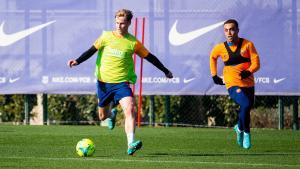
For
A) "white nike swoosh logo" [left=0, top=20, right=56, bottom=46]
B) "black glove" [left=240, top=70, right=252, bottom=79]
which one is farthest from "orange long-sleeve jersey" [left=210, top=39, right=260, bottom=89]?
"white nike swoosh logo" [left=0, top=20, right=56, bottom=46]

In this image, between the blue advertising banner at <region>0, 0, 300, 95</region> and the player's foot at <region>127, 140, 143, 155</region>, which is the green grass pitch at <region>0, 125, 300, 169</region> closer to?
the player's foot at <region>127, 140, 143, 155</region>

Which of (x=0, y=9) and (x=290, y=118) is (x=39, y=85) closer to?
(x=0, y=9)

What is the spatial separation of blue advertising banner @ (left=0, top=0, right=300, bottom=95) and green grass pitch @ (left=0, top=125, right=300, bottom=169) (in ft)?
3.47

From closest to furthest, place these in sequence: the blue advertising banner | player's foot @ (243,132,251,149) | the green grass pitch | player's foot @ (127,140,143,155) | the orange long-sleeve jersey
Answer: the green grass pitch → player's foot @ (127,140,143,155) → player's foot @ (243,132,251,149) → the orange long-sleeve jersey → the blue advertising banner

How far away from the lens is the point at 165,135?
19.1m

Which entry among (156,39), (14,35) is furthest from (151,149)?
(14,35)

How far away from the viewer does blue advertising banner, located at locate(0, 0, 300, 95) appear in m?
21.2

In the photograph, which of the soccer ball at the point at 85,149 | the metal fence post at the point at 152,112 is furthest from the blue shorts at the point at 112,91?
the metal fence post at the point at 152,112

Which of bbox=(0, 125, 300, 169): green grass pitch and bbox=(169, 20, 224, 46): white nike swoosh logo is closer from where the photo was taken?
bbox=(0, 125, 300, 169): green grass pitch

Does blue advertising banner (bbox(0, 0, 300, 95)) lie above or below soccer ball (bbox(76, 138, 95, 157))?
above

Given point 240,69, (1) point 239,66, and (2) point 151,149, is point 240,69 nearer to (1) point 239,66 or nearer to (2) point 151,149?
(1) point 239,66

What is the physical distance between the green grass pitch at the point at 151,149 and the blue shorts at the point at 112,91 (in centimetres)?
77

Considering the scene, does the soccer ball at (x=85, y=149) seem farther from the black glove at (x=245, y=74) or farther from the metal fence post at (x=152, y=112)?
the metal fence post at (x=152, y=112)

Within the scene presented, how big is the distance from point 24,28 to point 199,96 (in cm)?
414
